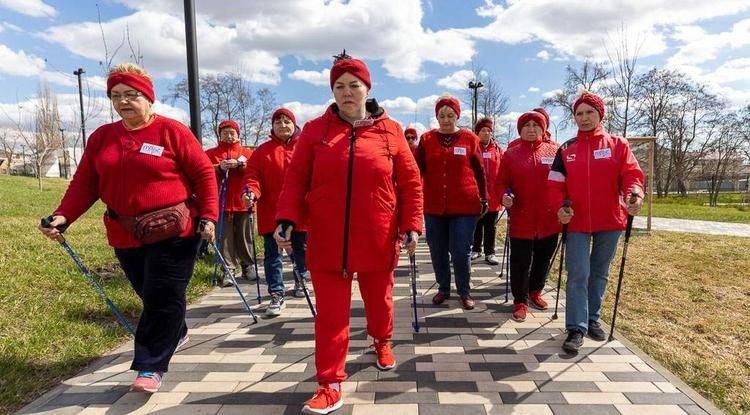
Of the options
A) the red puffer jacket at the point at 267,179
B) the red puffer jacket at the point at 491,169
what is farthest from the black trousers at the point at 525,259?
the red puffer jacket at the point at 267,179

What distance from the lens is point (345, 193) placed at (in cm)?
254

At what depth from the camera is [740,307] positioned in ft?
15.1

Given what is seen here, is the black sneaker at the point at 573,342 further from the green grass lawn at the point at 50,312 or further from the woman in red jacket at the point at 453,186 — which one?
the green grass lawn at the point at 50,312

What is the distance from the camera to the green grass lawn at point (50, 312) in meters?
3.00

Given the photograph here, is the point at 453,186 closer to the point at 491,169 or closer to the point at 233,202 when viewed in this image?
the point at 491,169

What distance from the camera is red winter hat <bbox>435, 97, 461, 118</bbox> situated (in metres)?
4.19

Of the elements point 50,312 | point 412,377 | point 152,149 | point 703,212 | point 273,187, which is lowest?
Answer: point 703,212

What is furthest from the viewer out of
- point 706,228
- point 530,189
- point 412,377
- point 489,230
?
point 706,228

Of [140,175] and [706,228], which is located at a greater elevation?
[140,175]

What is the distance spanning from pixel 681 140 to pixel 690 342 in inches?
1520

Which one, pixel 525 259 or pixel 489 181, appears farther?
pixel 489 181

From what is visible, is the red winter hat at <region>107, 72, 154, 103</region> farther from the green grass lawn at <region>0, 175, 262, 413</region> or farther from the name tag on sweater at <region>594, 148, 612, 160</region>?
the name tag on sweater at <region>594, 148, 612, 160</region>

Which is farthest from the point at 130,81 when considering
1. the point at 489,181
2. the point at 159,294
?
the point at 489,181

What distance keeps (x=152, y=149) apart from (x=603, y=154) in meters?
3.15
